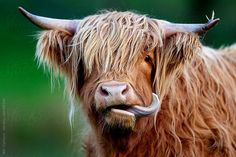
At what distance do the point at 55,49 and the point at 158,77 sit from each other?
0.59 meters

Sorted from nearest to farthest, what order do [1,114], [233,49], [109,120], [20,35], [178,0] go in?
[109,120], [233,49], [1,114], [20,35], [178,0]

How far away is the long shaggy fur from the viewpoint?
15.7 ft

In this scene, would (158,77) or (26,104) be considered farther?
(26,104)

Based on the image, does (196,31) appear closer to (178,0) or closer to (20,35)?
(20,35)

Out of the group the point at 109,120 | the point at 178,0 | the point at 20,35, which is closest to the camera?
the point at 109,120

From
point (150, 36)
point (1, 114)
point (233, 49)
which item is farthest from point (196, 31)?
point (1, 114)

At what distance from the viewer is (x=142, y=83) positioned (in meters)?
4.77

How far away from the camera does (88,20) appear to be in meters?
4.96

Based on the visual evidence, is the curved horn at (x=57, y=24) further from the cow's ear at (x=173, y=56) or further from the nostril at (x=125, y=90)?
the nostril at (x=125, y=90)

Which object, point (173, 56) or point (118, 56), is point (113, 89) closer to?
point (118, 56)

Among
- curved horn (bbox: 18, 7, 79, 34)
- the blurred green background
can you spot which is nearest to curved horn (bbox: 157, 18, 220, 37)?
curved horn (bbox: 18, 7, 79, 34)

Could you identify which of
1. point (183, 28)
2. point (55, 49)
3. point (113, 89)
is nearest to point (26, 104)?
point (55, 49)

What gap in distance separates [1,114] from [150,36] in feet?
10.7

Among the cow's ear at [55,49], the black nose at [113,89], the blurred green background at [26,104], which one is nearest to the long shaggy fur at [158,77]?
the cow's ear at [55,49]
